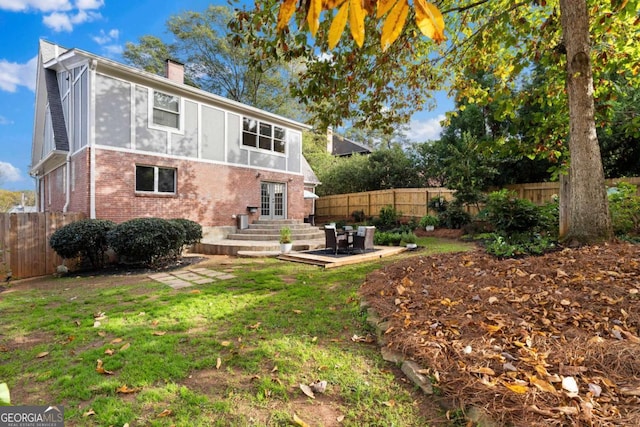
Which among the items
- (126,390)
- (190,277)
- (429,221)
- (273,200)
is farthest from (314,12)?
(429,221)

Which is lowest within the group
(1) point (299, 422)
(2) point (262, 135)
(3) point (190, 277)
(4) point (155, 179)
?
(3) point (190, 277)

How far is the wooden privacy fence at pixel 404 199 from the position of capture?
11.9 meters

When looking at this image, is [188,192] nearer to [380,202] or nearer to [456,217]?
[380,202]

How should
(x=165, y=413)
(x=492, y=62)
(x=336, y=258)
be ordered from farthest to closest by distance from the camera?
(x=336, y=258) → (x=492, y=62) → (x=165, y=413)

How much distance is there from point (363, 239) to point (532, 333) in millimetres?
6591

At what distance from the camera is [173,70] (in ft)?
39.8

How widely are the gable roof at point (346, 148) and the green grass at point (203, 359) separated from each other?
26845 mm

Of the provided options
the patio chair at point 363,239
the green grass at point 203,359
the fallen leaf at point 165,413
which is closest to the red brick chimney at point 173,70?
the patio chair at point 363,239

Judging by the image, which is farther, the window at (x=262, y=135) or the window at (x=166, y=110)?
the window at (x=262, y=135)

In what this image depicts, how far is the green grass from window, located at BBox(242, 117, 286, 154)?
31.9 ft

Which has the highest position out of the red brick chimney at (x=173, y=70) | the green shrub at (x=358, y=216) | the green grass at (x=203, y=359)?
the red brick chimney at (x=173, y=70)

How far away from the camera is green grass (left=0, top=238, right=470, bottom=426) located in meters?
2.08

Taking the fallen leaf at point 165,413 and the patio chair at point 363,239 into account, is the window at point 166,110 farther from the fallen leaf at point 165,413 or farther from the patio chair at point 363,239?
the fallen leaf at point 165,413

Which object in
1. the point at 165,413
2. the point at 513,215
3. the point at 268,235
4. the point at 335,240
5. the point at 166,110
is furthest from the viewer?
the point at 268,235
